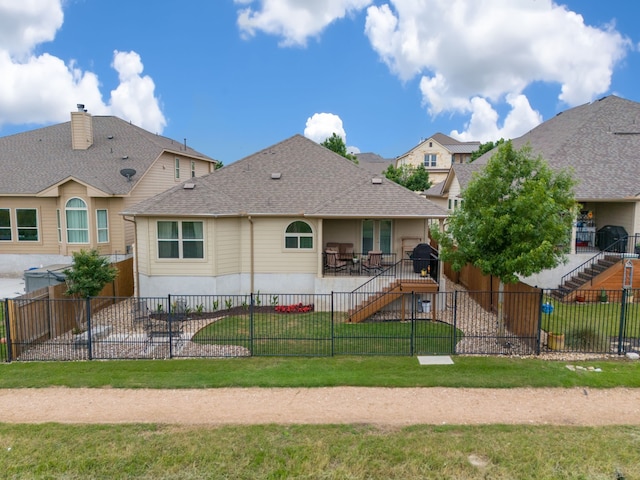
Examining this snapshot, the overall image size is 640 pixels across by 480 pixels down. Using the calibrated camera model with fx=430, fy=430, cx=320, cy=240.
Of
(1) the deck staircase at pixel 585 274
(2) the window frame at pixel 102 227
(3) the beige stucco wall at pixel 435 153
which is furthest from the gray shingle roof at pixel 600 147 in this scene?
(3) the beige stucco wall at pixel 435 153

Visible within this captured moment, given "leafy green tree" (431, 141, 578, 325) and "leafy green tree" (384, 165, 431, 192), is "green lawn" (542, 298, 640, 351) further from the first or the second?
"leafy green tree" (384, 165, 431, 192)

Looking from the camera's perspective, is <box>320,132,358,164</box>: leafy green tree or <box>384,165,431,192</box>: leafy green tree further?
<box>384,165,431,192</box>: leafy green tree

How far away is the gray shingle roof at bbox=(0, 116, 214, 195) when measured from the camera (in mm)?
21734

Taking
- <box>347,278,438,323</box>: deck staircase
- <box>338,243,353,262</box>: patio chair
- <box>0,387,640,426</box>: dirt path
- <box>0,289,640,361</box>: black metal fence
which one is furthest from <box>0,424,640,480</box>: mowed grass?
<box>338,243,353,262</box>: patio chair

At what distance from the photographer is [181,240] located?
53.9 ft

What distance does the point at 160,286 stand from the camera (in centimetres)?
1652

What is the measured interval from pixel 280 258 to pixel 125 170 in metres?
10.8

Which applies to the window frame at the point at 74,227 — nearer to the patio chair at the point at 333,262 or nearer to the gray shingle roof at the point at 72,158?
the gray shingle roof at the point at 72,158

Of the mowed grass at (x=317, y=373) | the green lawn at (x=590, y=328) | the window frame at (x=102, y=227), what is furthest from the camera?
the window frame at (x=102, y=227)

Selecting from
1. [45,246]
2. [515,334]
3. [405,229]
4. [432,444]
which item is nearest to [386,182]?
[405,229]

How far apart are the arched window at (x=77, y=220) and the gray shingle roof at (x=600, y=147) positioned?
20614 millimetres

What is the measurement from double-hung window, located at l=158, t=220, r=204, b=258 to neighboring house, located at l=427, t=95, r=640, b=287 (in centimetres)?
1096

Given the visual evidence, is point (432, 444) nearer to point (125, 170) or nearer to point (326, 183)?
point (326, 183)

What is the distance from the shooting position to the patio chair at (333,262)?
16.8 metres
